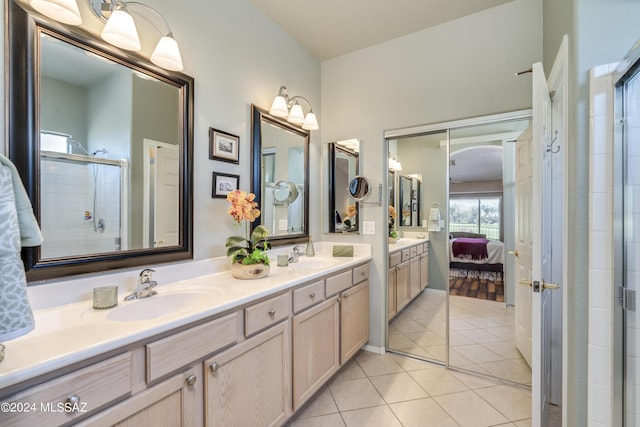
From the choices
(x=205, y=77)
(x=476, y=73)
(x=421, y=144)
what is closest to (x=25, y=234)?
(x=205, y=77)

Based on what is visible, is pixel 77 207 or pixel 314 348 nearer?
pixel 77 207

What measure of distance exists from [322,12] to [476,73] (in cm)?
131

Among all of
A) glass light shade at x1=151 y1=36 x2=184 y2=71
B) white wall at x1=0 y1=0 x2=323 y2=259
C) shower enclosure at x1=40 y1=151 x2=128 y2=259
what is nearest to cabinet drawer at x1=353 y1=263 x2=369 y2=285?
white wall at x1=0 y1=0 x2=323 y2=259

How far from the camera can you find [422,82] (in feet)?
8.20

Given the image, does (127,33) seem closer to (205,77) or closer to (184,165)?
(205,77)

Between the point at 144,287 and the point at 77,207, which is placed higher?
the point at 77,207

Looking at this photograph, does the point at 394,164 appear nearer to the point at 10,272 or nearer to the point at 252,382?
the point at 252,382

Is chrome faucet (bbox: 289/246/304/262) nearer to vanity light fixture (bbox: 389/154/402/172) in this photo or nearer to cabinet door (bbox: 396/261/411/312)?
cabinet door (bbox: 396/261/411/312)

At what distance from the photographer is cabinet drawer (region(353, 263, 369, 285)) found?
7.95 feet

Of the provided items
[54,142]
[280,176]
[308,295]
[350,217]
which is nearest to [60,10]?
[54,142]

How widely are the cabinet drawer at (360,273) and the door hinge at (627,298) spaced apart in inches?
61.2

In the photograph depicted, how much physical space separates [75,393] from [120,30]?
1408 mm

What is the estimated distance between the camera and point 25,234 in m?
0.90

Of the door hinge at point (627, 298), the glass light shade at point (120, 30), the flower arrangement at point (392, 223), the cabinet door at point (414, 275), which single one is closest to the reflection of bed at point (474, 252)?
the cabinet door at point (414, 275)
